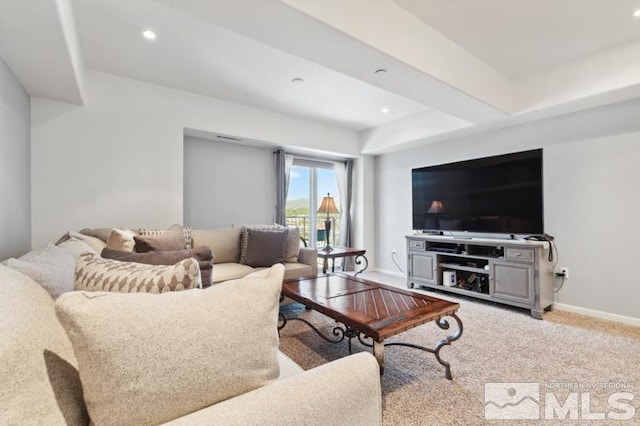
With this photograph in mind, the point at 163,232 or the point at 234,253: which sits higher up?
the point at 163,232

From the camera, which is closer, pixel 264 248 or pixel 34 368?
pixel 34 368

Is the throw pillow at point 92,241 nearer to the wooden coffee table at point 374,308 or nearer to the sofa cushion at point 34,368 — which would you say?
the wooden coffee table at point 374,308

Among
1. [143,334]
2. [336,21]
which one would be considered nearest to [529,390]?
[143,334]

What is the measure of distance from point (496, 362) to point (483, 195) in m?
2.20

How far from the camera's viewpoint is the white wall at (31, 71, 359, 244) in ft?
9.37

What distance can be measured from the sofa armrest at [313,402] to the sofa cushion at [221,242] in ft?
9.04

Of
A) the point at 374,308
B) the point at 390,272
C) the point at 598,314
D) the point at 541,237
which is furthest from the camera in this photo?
the point at 390,272

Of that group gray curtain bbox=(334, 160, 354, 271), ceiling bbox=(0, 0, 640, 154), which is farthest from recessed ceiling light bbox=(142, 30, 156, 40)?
gray curtain bbox=(334, 160, 354, 271)

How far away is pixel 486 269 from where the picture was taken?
3447mm

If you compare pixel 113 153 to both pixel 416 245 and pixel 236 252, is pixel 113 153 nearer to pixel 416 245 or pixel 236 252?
pixel 236 252

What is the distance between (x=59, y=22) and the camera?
1.72 metres

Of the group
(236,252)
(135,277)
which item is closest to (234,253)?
(236,252)

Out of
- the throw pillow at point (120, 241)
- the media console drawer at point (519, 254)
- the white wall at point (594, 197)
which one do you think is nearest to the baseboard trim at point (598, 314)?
the white wall at point (594, 197)

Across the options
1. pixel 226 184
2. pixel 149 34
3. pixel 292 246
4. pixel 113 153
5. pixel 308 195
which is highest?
pixel 149 34
